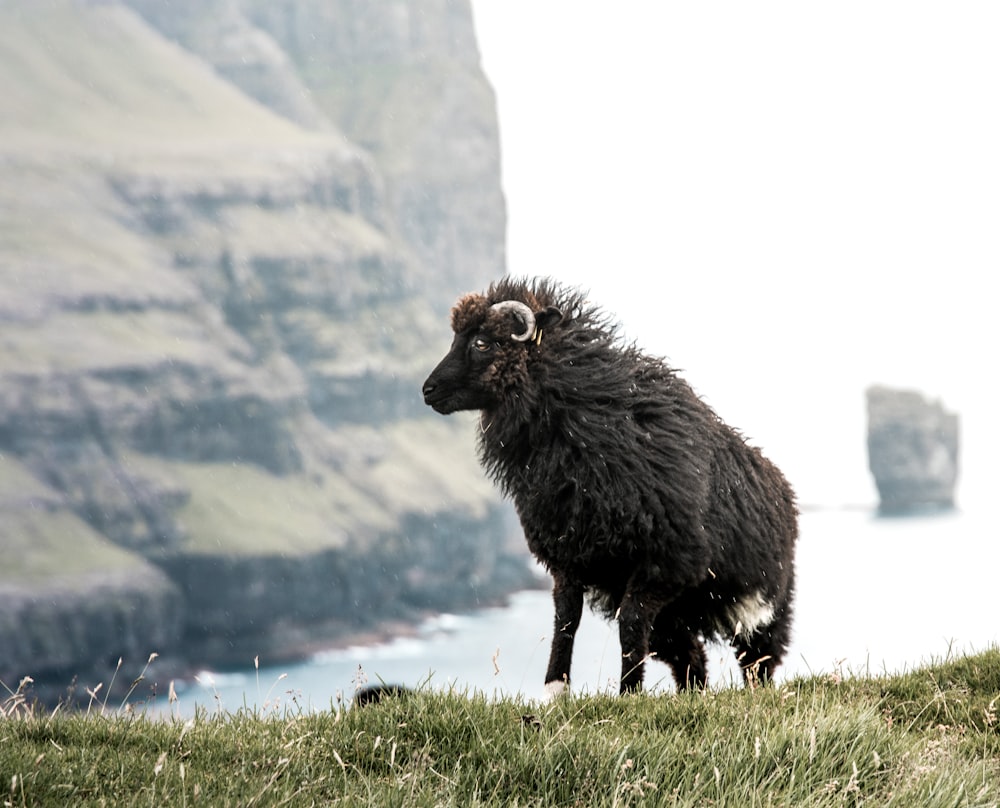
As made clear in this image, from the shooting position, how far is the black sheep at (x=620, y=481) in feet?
28.1

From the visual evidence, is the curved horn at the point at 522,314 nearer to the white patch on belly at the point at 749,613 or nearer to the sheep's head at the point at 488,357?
the sheep's head at the point at 488,357

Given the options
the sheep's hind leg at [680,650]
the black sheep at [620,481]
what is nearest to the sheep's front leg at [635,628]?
the black sheep at [620,481]

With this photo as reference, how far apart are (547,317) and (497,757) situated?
4.81 meters

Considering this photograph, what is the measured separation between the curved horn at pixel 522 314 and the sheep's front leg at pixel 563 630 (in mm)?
1957

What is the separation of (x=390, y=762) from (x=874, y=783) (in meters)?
2.18

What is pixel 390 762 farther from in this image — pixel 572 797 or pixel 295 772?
pixel 572 797

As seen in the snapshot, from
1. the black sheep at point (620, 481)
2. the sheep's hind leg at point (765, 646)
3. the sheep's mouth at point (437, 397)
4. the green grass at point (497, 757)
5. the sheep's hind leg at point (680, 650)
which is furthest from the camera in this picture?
the sheep's hind leg at point (765, 646)

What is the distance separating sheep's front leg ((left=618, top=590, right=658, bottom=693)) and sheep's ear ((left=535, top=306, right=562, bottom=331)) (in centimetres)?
231

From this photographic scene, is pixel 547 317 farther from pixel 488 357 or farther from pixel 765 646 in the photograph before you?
pixel 765 646

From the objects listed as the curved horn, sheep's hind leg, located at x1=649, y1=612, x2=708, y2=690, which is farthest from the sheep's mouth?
sheep's hind leg, located at x1=649, y1=612, x2=708, y2=690

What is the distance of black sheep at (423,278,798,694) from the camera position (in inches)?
337

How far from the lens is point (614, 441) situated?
8828 millimetres

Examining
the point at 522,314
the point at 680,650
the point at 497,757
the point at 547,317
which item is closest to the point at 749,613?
the point at 680,650

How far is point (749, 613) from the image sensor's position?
9.65 meters
